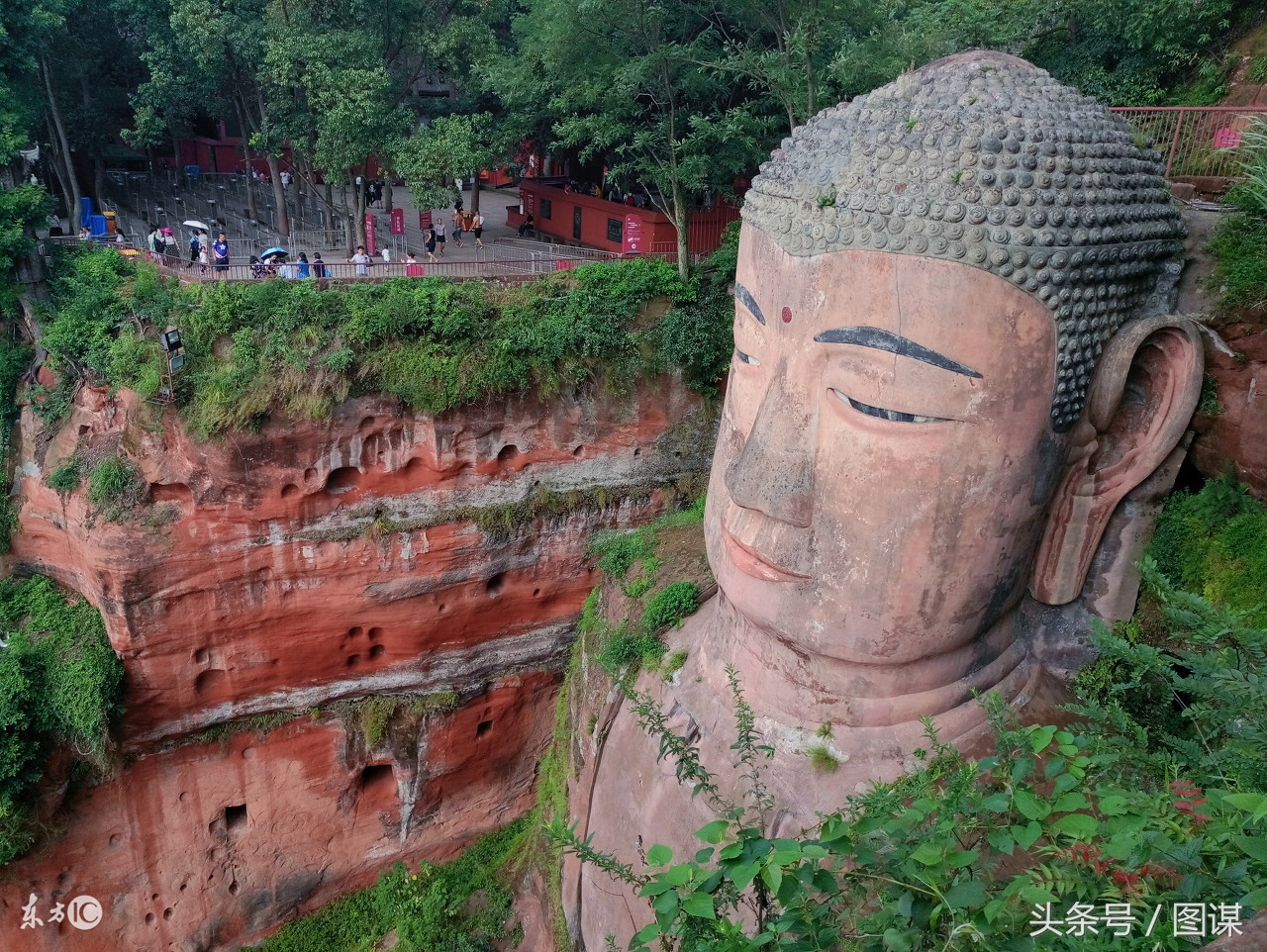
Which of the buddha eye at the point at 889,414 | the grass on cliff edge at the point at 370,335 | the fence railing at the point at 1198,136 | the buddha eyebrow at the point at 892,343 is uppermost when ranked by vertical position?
the fence railing at the point at 1198,136

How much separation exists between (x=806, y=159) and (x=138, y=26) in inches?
736

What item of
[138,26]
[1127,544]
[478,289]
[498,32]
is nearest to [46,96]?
[138,26]

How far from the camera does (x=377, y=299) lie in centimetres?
1328

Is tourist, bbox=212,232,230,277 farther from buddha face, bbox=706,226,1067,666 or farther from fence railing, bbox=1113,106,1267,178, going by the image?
fence railing, bbox=1113,106,1267,178

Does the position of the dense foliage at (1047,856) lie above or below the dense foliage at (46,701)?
above

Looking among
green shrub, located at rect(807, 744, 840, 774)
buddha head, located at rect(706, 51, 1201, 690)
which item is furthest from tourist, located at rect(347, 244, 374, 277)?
green shrub, located at rect(807, 744, 840, 774)

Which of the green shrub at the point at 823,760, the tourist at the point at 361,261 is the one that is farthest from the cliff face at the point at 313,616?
the green shrub at the point at 823,760

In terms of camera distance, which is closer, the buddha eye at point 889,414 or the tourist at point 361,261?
the buddha eye at point 889,414

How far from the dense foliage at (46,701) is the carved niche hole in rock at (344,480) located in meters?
3.74

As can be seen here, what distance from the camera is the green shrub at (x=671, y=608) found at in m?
8.44

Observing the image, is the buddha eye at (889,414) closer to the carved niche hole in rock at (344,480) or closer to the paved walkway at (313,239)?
the carved niche hole in rock at (344,480)

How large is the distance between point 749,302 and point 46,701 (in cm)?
1153

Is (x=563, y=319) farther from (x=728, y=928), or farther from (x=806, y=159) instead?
(x=728, y=928)

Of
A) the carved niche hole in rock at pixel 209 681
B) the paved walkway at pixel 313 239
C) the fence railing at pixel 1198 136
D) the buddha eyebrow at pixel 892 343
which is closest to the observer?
the buddha eyebrow at pixel 892 343
